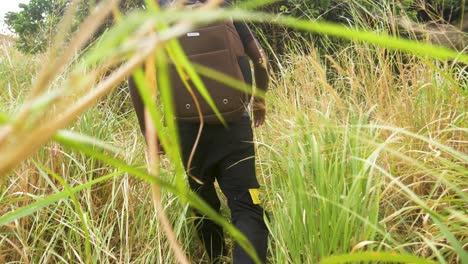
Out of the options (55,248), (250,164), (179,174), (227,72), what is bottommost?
(55,248)

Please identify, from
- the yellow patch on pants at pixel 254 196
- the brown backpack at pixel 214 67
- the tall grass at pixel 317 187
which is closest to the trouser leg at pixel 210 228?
the tall grass at pixel 317 187

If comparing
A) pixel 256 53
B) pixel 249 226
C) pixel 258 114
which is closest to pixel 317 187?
pixel 249 226

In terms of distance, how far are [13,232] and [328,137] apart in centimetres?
130

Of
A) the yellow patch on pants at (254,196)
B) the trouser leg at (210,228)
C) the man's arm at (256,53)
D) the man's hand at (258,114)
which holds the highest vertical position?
the man's arm at (256,53)

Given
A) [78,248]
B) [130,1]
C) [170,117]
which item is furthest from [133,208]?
[130,1]

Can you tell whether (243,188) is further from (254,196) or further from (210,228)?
(210,228)

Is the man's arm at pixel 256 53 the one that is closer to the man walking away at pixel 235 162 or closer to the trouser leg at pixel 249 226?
the man walking away at pixel 235 162

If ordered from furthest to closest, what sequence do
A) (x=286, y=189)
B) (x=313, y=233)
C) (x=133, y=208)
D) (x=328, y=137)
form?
1. (x=133, y=208)
2. (x=328, y=137)
3. (x=286, y=189)
4. (x=313, y=233)

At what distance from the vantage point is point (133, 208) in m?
2.21

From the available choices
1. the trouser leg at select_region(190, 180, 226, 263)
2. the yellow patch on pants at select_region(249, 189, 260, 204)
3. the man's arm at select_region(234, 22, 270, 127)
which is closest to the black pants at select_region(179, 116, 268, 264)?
the yellow patch on pants at select_region(249, 189, 260, 204)

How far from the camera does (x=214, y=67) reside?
1.89 m

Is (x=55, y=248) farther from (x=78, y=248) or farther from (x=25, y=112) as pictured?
(x=25, y=112)

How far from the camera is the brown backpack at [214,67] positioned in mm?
1901

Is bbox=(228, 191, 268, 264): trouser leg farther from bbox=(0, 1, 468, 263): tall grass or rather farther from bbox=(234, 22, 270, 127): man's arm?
bbox=(234, 22, 270, 127): man's arm
